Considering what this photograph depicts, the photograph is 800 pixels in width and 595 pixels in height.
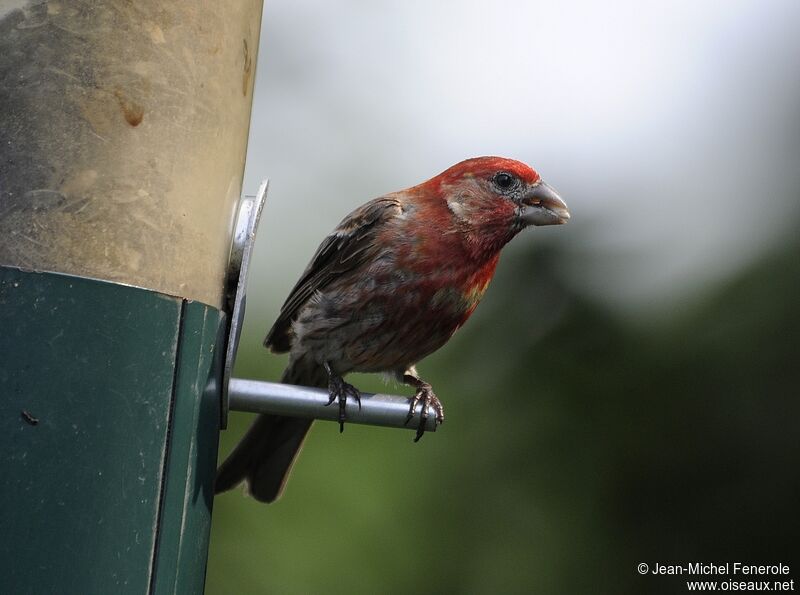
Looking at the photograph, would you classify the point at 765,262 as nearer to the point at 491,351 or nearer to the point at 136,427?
the point at 491,351

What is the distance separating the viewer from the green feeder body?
2.88 meters

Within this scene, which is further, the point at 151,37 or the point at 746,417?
the point at 746,417

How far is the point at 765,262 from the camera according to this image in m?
7.16

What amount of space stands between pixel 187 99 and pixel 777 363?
452 centimetres

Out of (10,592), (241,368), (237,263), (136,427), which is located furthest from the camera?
(241,368)

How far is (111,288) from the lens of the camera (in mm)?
3041

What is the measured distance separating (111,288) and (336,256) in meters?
2.39

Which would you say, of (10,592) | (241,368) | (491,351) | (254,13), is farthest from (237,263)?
(491,351)

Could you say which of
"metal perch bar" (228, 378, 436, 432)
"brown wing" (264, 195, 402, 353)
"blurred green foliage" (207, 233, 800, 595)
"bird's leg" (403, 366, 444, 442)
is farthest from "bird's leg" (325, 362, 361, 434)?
"blurred green foliage" (207, 233, 800, 595)

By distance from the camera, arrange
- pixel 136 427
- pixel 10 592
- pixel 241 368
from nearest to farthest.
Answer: pixel 10 592, pixel 136 427, pixel 241 368

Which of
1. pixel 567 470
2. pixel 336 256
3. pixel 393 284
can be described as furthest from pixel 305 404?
pixel 567 470

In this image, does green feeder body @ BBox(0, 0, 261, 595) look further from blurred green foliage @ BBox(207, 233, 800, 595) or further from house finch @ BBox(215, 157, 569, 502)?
blurred green foliage @ BBox(207, 233, 800, 595)

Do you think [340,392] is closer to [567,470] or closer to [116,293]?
[116,293]

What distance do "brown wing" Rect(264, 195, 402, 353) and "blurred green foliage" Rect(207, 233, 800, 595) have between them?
1.25 m
